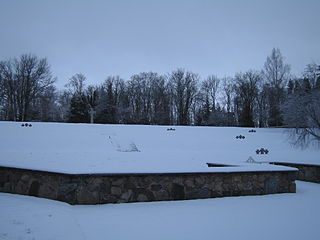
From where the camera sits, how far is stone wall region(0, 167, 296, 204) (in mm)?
4879

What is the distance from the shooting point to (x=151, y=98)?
4966cm

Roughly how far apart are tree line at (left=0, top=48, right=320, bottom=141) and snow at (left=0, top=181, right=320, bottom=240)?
3027cm

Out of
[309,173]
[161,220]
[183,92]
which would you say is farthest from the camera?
[183,92]

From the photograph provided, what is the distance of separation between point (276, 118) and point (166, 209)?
3803cm

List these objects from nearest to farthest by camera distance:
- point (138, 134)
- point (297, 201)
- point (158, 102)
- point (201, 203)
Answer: point (201, 203)
point (297, 201)
point (138, 134)
point (158, 102)

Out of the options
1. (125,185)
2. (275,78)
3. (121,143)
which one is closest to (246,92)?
(275,78)

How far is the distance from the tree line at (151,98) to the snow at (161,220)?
30.3 meters

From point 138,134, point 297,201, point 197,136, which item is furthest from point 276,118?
point 297,201

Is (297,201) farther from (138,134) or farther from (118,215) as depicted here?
(138,134)

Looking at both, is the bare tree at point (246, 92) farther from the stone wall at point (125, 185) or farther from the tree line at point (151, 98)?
the stone wall at point (125, 185)

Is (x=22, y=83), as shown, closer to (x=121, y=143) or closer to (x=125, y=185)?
(x=121, y=143)

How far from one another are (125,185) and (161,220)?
127cm

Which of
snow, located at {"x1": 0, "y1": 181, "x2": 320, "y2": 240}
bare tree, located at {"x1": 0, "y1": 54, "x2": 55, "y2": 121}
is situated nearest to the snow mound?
snow, located at {"x1": 0, "y1": 181, "x2": 320, "y2": 240}

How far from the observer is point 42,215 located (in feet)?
13.0
